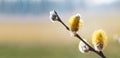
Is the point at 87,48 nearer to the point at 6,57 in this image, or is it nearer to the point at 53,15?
the point at 53,15

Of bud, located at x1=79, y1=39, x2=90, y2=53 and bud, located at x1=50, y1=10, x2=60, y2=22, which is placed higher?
bud, located at x1=50, y1=10, x2=60, y2=22

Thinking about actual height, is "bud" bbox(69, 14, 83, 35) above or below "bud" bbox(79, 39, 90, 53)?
above

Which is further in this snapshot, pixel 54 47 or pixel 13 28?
pixel 13 28

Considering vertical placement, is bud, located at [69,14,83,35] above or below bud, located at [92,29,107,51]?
above

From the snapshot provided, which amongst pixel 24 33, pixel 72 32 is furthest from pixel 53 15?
pixel 24 33

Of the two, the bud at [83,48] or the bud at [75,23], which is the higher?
the bud at [75,23]

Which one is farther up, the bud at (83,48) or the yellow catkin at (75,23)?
the yellow catkin at (75,23)

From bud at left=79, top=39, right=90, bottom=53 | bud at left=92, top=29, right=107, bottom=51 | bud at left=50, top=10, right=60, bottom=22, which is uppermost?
bud at left=50, top=10, right=60, bottom=22

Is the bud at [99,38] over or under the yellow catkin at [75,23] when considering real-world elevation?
under

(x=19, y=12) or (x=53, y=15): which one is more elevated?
(x=53, y=15)

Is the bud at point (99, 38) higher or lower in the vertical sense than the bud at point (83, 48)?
higher

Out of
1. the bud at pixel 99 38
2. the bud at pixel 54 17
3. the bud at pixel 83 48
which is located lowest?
the bud at pixel 83 48
